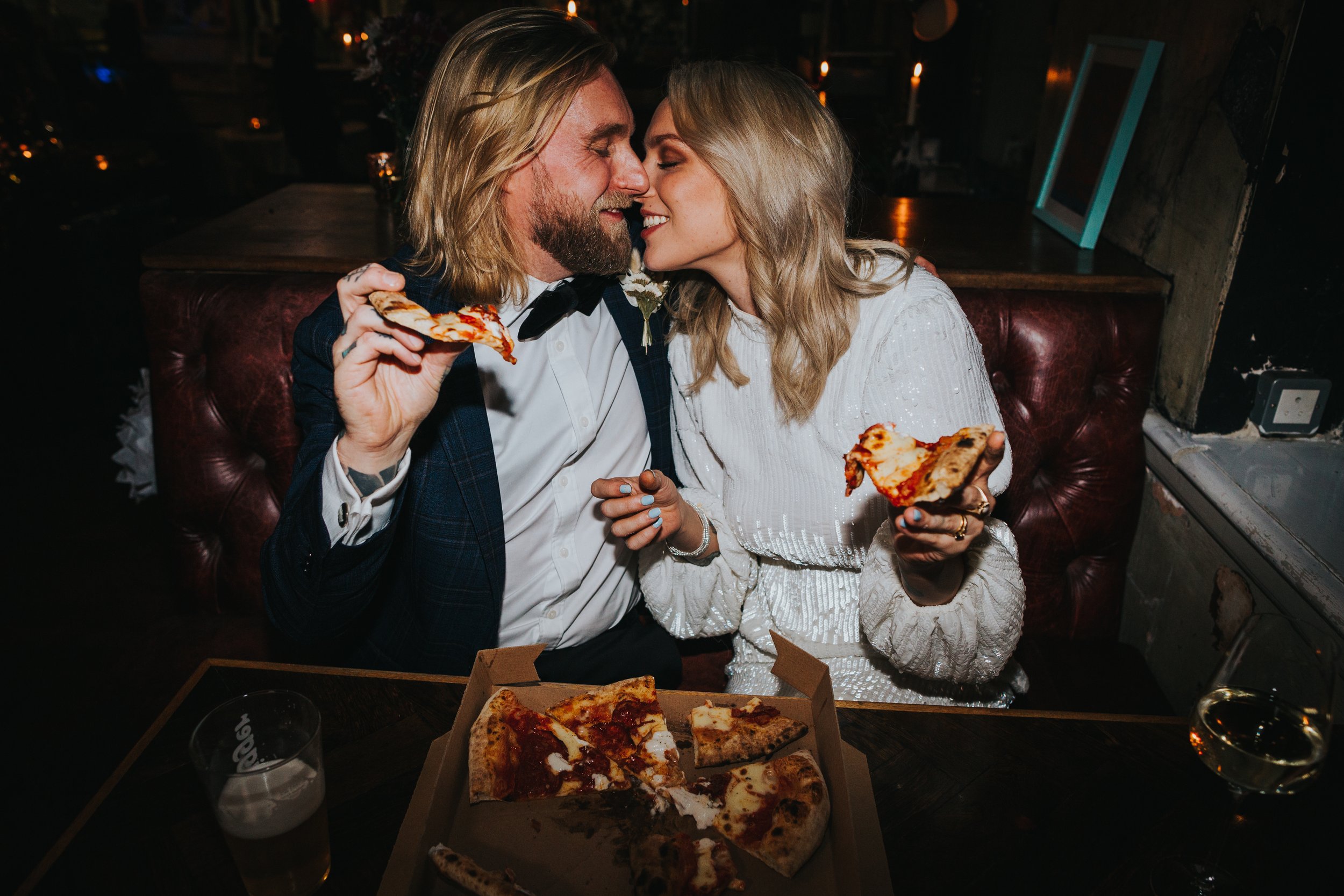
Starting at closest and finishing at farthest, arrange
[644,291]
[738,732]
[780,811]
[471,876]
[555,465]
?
[471,876] → [780,811] → [738,732] → [555,465] → [644,291]

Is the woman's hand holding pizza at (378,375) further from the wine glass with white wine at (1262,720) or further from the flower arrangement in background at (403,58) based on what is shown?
the flower arrangement in background at (403,58)

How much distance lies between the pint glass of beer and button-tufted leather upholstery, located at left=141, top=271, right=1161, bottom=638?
1.16 m

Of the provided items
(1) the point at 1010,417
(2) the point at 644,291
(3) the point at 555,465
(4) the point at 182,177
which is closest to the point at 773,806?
(3) the point at 555,465

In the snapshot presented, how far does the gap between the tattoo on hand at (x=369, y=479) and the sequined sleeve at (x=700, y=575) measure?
643mm

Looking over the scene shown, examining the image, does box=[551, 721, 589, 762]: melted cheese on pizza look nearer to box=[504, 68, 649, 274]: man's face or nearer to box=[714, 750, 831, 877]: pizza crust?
box=[714, 750, 831, 877]: pizza crust

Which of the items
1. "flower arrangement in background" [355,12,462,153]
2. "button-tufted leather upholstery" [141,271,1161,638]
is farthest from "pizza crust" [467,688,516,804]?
"flower arrangement in background" [355,12,462,153]

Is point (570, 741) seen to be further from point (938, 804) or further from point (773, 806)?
point (938, 804)

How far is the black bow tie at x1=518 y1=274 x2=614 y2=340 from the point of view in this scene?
5.54 ft

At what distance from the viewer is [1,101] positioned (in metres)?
4.03

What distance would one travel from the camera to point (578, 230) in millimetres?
1715

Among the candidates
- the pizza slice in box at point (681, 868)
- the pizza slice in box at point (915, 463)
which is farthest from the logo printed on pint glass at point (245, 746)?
the pizza slice in box at point (915, 463)

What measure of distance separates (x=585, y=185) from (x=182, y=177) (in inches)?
338

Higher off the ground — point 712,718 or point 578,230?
point 578,230

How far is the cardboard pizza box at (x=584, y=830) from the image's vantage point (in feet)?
2.91
